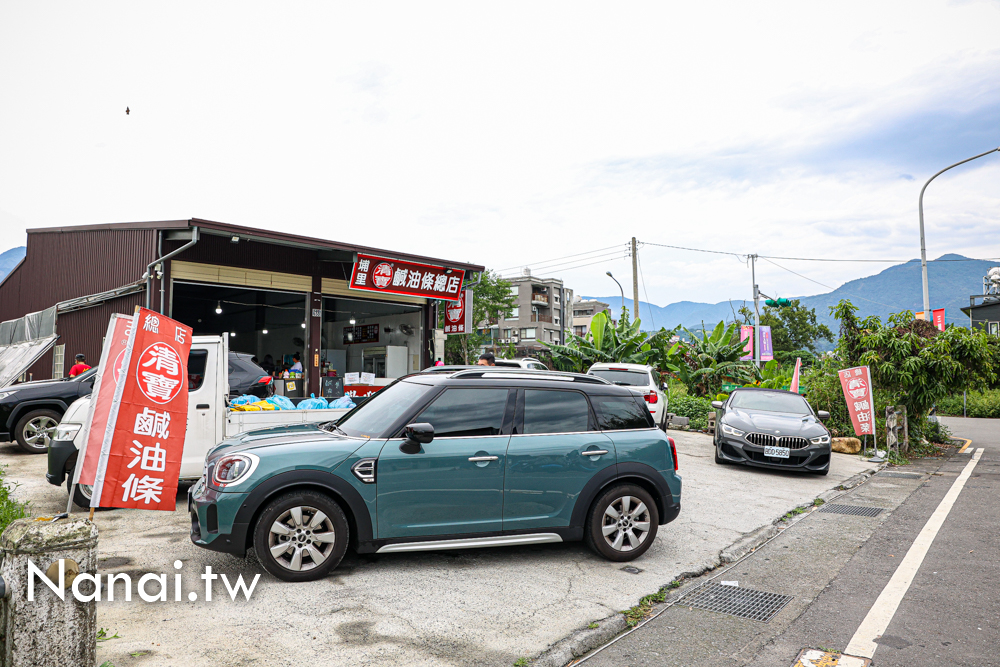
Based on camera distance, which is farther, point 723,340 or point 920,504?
point 723,340

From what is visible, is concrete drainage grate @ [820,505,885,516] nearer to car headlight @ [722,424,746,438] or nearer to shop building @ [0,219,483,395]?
car headlight @ [722,424,746,438]

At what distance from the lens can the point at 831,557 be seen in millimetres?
5926

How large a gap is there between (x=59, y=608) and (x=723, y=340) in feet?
71.4

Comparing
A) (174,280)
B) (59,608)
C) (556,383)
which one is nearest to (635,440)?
(556,383)

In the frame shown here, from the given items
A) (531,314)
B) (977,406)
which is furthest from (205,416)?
(531,314)

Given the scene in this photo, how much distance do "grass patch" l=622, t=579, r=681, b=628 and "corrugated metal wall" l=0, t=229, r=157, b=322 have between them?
13434 millimetres

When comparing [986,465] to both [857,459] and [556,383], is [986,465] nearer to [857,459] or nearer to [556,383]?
[857,459]

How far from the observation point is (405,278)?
17.6 meters

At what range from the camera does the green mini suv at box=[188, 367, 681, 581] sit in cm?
464

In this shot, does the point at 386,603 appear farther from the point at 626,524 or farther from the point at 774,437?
the point at 774,437

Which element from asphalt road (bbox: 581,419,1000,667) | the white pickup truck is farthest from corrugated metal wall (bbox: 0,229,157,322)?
asphalt road (bbox: 581,419,1000,667)

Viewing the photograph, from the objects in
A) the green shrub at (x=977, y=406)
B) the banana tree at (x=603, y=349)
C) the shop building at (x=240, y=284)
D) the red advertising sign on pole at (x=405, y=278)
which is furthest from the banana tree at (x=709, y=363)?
the green shrub at (x=977, y=406)

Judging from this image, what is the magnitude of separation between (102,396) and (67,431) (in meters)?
2.88

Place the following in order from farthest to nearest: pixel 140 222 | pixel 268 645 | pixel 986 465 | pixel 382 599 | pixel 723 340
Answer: pixel 723 340 < pixel 140 222 < pixel 986 465 < pixel 382 599 < pixel 268 645
